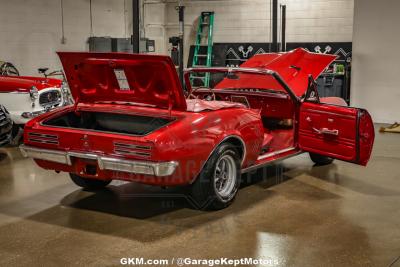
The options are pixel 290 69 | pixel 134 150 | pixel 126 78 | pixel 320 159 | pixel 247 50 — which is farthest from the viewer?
pixel 247 50

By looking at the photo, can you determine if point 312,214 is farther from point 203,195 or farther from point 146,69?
point 146,69

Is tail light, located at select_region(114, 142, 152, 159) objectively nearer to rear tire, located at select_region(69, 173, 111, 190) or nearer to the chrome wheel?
the chrome wheel

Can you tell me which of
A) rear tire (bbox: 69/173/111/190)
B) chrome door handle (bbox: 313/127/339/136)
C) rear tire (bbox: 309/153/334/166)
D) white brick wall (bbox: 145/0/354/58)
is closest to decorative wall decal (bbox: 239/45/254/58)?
white brick wall (bbox: 145/0/354/58)

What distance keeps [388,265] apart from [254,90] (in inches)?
133

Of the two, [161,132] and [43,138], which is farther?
[43,138]

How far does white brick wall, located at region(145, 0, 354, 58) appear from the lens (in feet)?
45.2

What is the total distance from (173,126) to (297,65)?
2812 millimetres

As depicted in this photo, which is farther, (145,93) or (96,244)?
(145,93)

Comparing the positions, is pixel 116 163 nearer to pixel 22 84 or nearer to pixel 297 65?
pixel 297 65

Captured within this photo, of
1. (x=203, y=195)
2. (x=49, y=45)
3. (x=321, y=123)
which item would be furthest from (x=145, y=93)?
(x=49, y=45)

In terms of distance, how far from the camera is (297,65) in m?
6.50

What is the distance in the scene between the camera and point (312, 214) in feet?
15.4

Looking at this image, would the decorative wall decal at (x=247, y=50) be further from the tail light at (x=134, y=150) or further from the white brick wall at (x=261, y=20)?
the tail light at (x=134, y=150)

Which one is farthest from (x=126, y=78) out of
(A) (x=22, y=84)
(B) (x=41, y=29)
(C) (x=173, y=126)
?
(B) (x=41, y=29)
